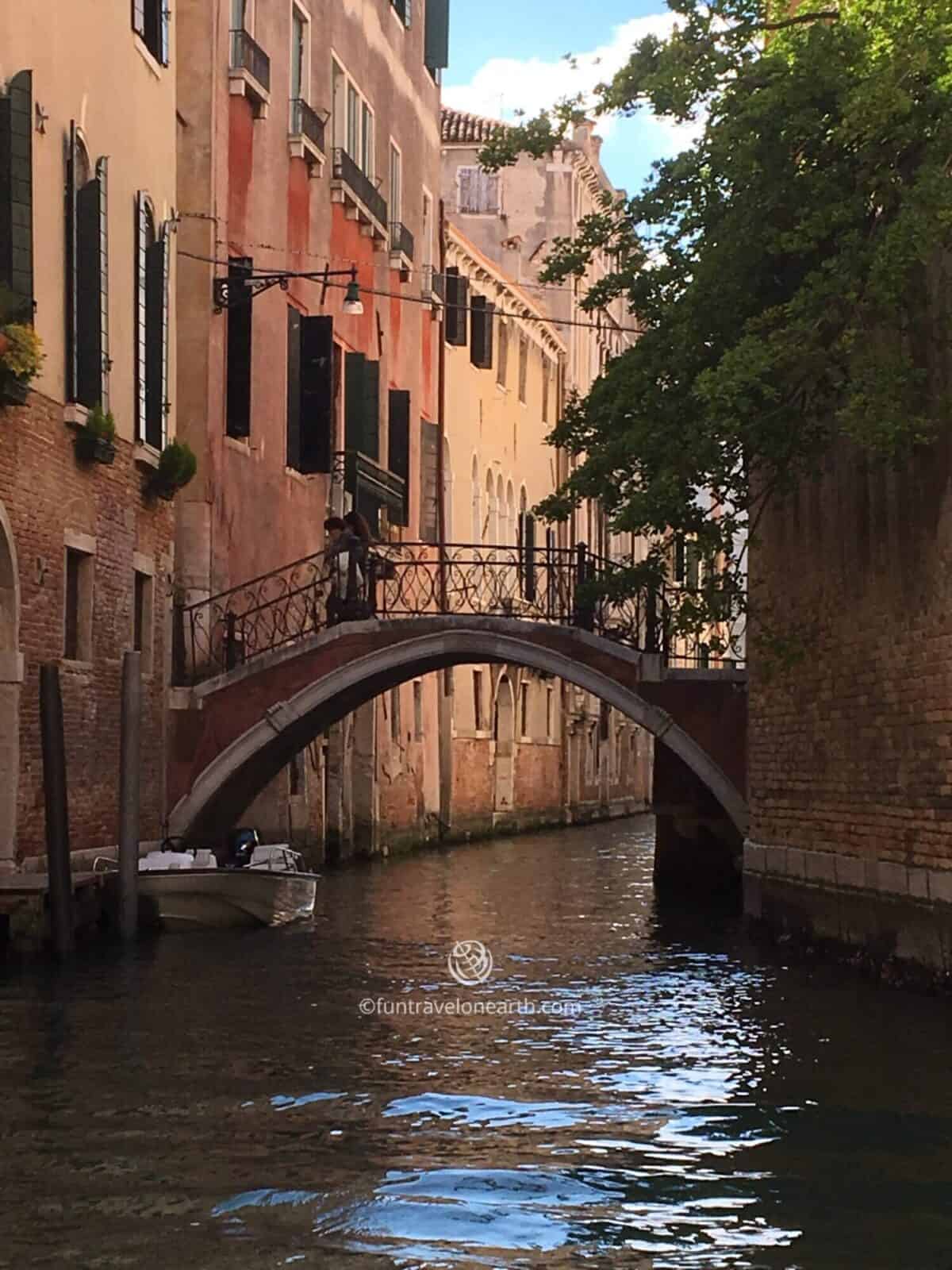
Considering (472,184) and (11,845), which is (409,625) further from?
(472,184)

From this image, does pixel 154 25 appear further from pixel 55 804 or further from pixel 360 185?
pixel 360 185

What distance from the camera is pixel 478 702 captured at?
35625 millimetres

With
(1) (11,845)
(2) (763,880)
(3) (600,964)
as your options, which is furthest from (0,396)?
(2) (763,880)

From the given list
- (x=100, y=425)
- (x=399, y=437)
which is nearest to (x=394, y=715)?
(x=399, y=437)

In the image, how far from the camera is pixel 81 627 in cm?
1738

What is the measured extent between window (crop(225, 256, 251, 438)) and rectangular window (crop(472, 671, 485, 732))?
14551 mm

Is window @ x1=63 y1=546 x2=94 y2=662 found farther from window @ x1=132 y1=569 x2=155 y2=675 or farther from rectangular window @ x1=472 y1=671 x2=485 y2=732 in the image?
rectangular window @ x1=472 y1=671 x2=485 y2=732

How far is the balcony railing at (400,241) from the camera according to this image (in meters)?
28.4

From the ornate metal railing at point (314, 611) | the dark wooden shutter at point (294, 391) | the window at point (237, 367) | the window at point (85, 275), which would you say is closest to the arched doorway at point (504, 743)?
the ornate metal railing at point (314, 611)

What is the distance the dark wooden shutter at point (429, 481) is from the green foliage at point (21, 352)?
51.3ft

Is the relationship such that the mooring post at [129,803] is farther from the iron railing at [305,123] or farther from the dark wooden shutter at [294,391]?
the iron railing at [305,123]

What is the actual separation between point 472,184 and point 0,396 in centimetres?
2990

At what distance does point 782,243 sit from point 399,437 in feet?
47.2

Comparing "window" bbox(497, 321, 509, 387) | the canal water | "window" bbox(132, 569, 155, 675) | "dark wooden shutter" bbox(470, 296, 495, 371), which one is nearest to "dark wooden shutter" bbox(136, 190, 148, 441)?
"window" bbox(132, 569, 155, 675)
